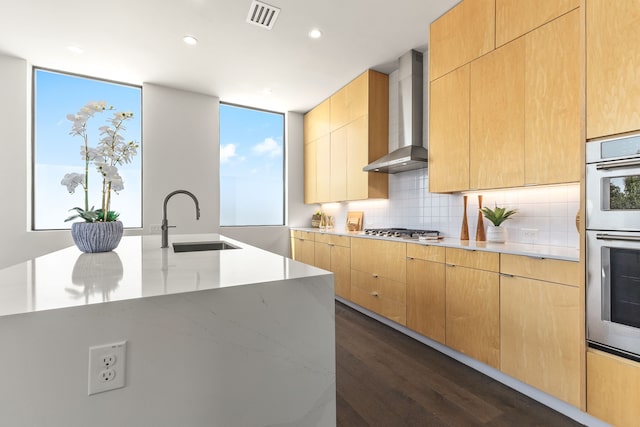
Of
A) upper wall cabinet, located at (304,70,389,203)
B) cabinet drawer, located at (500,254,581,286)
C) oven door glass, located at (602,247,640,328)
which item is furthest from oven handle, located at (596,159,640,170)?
upper wall cabinet, located at (304,70,389,203)

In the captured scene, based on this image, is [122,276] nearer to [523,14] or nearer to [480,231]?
[480,231]

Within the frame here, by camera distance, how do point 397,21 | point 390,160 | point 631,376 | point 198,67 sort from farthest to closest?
point 198,67 → point 390,160 → point 397,21 → point 631,376

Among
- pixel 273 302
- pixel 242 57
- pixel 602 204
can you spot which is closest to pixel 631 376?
pixel 602 204

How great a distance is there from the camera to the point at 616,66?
142cm

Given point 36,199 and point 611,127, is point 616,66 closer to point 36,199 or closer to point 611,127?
point 611,127

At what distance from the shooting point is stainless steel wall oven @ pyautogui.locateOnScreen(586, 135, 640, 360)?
54.4 inches

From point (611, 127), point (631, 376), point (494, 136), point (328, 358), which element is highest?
point (494, 136)

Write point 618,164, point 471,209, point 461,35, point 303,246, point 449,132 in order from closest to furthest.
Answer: point 618,164 < point 461,35 < point 449,132 < point 471,209 < point 303,246

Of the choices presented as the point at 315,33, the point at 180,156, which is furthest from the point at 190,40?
the point at 180,156

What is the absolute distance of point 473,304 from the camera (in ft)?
6.88

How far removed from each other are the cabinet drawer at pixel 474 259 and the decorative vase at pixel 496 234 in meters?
0.37

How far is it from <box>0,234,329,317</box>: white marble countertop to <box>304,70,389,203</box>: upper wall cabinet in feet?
8.18

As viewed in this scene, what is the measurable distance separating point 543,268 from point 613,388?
609mm

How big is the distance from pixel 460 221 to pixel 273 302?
2.37 metres
